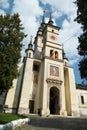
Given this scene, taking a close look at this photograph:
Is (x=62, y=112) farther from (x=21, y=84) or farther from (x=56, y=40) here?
(x=56, y=40)

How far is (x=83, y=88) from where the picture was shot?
117 ft

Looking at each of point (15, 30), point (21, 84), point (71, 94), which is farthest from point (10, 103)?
point (15, 30)

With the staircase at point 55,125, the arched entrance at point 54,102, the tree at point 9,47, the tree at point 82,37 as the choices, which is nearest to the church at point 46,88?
the arched entrance at point 54,102

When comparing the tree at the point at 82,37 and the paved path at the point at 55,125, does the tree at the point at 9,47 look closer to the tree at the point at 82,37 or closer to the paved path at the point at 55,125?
the paved path at the point at 55,125

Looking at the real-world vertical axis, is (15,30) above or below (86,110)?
above

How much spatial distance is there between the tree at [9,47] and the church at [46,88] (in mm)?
7516

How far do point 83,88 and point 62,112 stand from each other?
39.1 feet

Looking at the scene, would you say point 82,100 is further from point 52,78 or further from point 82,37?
point 82,37

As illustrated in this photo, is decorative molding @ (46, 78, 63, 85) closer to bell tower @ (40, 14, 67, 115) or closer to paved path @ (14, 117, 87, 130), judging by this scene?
bell tower @ (40, 14, 67, 115)

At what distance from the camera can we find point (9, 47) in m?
15.6

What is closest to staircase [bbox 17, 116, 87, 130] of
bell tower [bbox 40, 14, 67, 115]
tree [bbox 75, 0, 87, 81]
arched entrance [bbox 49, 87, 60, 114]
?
tree [bbox 75, 0, 87, 81]

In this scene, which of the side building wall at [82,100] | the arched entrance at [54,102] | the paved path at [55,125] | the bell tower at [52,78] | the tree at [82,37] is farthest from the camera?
the side building wall at [82,100]

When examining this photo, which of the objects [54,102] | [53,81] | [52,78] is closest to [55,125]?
[53,81]

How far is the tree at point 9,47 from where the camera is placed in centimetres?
1471
